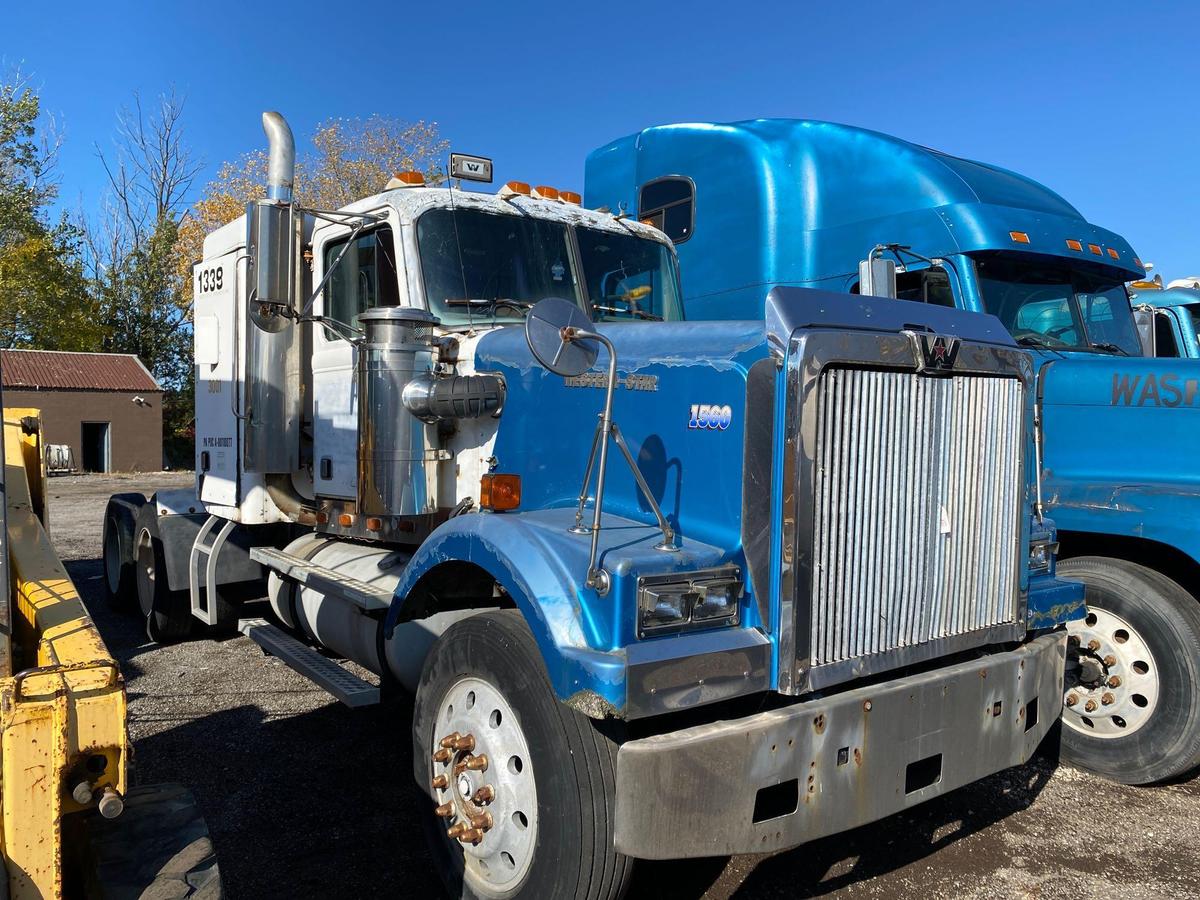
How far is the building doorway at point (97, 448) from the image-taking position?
1302 inches

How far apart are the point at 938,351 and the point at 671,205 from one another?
4.07m

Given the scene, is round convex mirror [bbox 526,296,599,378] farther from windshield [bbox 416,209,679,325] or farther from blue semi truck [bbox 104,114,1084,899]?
windshield [bbox 416,209,679,325]

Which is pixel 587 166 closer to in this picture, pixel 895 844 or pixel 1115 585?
pixel 1115 585

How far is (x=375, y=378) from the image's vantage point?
4.01 metres

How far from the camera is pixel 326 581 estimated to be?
461 cm

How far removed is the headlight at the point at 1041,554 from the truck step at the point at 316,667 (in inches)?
109

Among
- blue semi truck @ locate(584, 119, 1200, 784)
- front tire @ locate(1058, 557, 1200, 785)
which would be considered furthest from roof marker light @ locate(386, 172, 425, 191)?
front tire @ locate(1058, 557, 1200, 785)

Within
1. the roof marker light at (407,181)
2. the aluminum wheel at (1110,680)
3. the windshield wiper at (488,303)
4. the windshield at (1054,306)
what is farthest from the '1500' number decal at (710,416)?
the windshield at (1054,306)

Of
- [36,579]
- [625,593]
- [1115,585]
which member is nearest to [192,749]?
[36,579]

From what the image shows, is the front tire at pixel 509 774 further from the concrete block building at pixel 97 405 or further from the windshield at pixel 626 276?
the concrete block building at pixel 97 405

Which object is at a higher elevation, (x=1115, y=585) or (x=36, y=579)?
(x=36, y=579)

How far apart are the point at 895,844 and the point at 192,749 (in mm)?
3426

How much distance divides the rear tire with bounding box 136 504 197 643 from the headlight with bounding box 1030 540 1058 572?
5378 mm

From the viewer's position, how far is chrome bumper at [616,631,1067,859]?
246 centimetres
